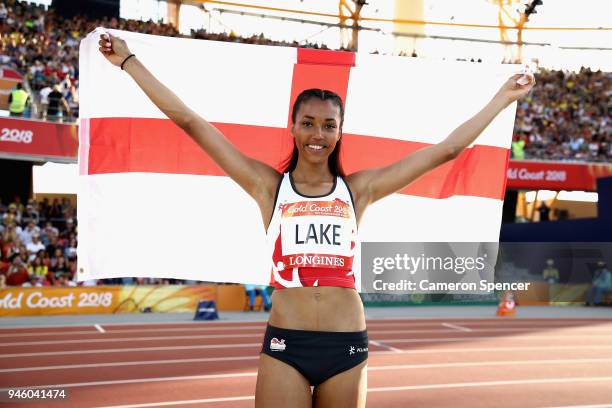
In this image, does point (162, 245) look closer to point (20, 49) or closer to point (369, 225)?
point (369, 225)

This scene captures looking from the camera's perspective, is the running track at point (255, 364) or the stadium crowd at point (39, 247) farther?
the stadium crowd at point (39, 247)

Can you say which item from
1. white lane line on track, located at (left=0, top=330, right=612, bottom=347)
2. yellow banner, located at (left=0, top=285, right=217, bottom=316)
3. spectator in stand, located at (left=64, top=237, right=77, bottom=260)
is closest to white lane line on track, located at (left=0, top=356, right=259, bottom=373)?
white lane line on track, located at (left=0, top=330, right=612, bottom=347)

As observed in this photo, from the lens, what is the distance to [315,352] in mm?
2908

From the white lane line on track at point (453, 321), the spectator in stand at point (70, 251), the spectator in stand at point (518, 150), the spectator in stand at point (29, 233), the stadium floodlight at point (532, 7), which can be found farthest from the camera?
the stadium floodlight at point (532, 7)

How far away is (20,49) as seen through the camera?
20.4m

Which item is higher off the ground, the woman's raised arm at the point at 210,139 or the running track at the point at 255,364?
the woman's raised arm at the point at 210,139

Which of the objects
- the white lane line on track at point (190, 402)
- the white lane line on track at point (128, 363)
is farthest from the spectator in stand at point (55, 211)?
the white lane line on track at point (190, 402)

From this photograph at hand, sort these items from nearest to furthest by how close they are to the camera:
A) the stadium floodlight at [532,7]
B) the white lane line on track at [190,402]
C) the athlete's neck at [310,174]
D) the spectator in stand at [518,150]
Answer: the athlete's neck at [310,174] < the white lane line on track at [190,402] < the spectator in stand at [518,150] < the stadium floodlight at [532,7]

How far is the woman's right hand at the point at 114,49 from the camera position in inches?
127

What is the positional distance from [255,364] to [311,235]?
7099 millimetres

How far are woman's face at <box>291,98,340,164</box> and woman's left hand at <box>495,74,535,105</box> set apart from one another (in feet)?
3.03

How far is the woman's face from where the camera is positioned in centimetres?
304

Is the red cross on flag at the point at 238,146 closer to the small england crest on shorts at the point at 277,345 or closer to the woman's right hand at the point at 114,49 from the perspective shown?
the woman's right hand at the point at 114,49

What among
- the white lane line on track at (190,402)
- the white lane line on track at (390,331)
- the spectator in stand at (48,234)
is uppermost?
the spectator in stand at (48,234)
